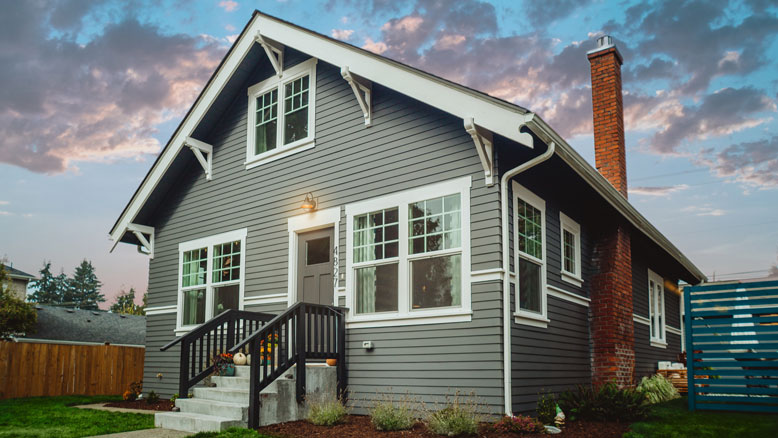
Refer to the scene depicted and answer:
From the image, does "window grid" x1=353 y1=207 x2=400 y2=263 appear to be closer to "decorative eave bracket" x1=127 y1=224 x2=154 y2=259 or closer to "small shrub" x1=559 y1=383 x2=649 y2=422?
"small shrub" x1=559 y1=383 x2=649 y2=422

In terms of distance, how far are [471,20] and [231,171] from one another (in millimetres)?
5647

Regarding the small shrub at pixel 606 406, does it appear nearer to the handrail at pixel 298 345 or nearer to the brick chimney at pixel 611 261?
the brick chimney at pixel 611 261

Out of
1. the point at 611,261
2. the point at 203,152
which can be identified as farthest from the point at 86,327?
the point at 611,261

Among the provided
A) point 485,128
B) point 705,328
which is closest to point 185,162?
point 485,128

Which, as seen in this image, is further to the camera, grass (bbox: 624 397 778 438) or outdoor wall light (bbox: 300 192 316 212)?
outdoor wall light (bbox: 300 192 316 212)

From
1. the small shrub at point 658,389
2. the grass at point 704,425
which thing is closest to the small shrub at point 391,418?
the grass at point 704,425

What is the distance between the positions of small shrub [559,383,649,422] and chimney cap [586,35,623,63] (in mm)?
7388

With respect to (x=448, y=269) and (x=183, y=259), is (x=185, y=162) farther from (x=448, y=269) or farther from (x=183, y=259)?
(x=448, y=269)

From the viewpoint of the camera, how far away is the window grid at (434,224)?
25.5ft

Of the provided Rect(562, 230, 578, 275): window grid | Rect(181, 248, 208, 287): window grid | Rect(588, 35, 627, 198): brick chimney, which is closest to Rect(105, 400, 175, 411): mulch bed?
Rect(181, 248, 208, 287): window grid

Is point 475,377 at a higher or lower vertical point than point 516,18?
lower

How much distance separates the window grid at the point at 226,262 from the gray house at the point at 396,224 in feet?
0.15

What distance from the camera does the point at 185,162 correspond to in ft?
39.7

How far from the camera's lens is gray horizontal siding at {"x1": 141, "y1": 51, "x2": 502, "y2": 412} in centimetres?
732
